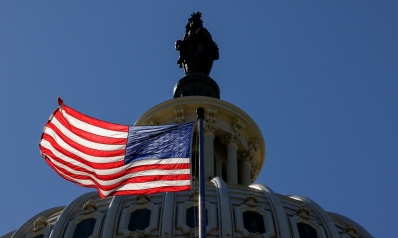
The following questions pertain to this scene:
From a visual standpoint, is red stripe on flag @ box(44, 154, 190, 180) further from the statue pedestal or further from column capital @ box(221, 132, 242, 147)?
the statue pedestal

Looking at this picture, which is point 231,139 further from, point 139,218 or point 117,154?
point 117,154

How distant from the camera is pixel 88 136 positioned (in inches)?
992

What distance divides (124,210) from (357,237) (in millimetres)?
9266

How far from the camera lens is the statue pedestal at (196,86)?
4947 cm

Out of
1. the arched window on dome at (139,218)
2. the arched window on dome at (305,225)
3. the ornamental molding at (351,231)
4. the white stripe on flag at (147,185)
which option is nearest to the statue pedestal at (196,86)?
the arched window on dome at (305,225)

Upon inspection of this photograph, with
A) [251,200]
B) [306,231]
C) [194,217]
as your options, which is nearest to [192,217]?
[194,217]

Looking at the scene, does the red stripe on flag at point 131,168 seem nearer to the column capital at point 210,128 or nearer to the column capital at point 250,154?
the column capital at point 210,128

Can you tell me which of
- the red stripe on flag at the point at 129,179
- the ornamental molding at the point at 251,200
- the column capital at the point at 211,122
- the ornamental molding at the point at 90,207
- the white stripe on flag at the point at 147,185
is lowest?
the white stripe on flag at the point at 147,185

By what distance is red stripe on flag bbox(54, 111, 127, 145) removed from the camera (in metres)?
24.6

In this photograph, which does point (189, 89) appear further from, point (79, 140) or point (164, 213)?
point (79, 140)

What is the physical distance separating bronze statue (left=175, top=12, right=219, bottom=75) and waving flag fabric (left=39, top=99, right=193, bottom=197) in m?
25.2

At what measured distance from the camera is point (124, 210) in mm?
36812

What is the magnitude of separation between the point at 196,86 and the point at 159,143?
25.7 m

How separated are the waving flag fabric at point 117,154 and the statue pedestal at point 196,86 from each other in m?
23.5
